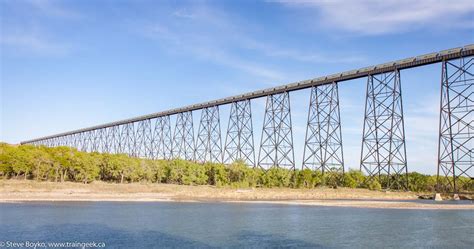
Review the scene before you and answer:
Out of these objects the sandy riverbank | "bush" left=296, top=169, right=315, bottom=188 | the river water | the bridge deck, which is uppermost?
the bridge deck

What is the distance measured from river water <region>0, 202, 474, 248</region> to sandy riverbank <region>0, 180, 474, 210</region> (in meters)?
11.4

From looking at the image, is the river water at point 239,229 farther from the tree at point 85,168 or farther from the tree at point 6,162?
the tree at point 6,162

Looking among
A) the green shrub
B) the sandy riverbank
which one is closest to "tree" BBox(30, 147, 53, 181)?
the sandy riverbank

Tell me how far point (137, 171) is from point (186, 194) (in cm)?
1121

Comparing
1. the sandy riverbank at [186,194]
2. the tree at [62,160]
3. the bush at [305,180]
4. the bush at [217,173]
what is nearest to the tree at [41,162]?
the tree at [62,160]

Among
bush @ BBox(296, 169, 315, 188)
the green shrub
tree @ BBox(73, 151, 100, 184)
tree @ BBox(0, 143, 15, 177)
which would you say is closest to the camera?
tree @ BBox(73, 151, 100, 184)

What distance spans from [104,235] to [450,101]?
28580 mm

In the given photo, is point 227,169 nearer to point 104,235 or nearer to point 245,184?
point 245,184

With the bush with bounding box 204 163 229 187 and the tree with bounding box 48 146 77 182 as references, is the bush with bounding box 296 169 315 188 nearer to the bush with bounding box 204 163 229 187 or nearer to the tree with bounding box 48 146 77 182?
the bush with bounding box 204 163 229 187

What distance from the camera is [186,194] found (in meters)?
45.7

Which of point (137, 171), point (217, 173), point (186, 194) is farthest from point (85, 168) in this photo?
point (217, 173)

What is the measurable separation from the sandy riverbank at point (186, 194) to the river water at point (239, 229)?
1143 cm

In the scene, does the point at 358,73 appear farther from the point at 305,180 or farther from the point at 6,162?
the point at 6,162

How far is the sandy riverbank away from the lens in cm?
3788
